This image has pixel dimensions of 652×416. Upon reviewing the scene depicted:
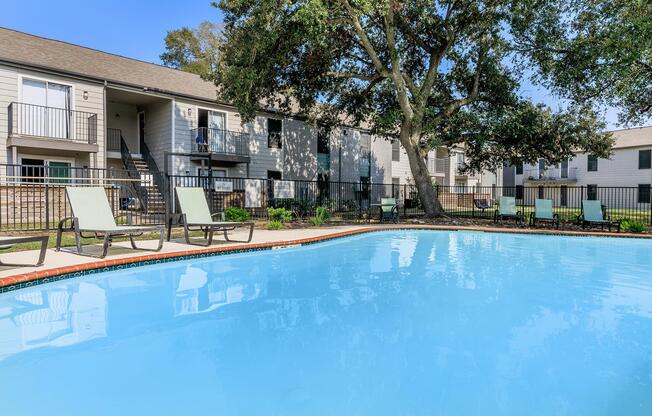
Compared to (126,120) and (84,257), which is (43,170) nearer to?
(126,120)

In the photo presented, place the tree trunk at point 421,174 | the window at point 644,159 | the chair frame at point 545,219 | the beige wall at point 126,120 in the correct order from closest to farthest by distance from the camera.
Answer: the chair frame at point 545,219 → the tree trunk at point 421,174 → the beige wall at point 126,120 → the window at point 644,159

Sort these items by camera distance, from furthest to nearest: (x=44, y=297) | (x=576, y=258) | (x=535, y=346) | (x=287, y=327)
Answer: (x=576, y=258)
(x=44, y=297)
(x=287, y=327)
(x=535, y=346)

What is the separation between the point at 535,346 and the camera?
357cm

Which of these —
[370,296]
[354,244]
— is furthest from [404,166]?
[370,296]

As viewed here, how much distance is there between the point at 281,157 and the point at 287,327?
17.7m

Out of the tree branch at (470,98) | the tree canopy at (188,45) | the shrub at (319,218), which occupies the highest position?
the tree canopy at (188,45)

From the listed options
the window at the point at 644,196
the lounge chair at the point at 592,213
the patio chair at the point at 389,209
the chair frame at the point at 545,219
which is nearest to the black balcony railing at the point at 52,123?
the patio chair at the point at 389,209

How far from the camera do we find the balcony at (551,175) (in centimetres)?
3450

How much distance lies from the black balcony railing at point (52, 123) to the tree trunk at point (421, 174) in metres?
11.8

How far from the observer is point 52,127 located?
14.3 meters

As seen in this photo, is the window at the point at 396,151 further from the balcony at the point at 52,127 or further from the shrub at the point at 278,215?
the balcony at the point at 52,127

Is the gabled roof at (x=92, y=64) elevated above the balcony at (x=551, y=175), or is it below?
above

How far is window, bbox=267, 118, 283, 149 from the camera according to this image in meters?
20.7

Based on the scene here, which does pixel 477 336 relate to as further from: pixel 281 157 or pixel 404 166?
pixel 404 166
